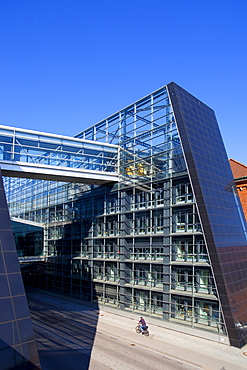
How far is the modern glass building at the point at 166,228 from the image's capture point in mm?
21938

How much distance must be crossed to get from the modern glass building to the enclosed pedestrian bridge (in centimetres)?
80

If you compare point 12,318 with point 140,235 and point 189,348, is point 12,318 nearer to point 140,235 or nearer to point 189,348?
point 189,348

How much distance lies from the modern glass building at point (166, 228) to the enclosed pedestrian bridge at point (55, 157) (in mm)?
800

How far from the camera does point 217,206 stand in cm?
2345

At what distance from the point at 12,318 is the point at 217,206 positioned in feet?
55.2

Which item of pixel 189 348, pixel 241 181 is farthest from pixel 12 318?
pixel 241 181

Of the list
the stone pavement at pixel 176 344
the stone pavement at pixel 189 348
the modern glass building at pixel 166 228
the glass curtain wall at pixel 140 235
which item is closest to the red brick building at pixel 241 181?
the modern glass building at pixel 166 228

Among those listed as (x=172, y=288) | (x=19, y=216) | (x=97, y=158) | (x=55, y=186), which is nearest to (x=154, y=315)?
(x=172, y=288)

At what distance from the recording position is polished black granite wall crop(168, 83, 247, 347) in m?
20.7

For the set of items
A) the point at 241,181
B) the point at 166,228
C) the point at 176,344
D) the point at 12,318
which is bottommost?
the point at 176,344

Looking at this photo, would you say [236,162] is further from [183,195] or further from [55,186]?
[55,186]

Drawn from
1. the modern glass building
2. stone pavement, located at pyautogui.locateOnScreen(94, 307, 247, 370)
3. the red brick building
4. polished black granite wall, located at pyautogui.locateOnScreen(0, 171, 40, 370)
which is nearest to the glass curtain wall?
the modern glass building

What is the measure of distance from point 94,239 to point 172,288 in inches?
416

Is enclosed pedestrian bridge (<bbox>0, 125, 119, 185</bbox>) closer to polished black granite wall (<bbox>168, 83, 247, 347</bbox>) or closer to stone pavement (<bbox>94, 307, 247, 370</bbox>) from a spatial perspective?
polished black granite wall (<bbox>168, 83, 247, 347</bbox>)
